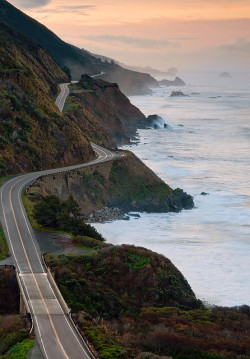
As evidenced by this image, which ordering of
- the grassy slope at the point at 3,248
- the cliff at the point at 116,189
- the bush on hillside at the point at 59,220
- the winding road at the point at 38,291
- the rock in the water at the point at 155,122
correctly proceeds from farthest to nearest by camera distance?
the rock in the water at the point at 155,122
the cliff at the point at 116,189
the bush on hillside at the point at 59,220
the grassy slope at the point at 3,248
the winding road at the point at 38,291

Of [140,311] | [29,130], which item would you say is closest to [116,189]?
[29,130]

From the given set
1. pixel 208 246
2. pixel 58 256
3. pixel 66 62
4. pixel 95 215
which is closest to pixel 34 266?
pixel 58 256

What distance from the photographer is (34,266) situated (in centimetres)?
2833

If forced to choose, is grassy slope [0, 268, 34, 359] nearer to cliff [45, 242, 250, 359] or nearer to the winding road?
the winding road

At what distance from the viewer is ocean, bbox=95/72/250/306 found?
37156 mm

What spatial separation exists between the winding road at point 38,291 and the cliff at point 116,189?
9048 mm

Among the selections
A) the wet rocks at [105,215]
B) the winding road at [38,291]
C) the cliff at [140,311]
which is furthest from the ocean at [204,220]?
the winding road at [38,291]

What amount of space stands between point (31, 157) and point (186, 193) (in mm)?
15322

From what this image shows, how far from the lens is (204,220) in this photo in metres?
51.3

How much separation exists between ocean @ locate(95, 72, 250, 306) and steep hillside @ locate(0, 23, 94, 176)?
985 cm

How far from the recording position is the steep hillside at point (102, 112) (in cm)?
7950

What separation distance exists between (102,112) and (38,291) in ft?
241

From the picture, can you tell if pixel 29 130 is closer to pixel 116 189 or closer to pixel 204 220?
pixel 116 189

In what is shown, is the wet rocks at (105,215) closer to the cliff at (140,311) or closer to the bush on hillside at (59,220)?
the bush on hillside at (59,220)
